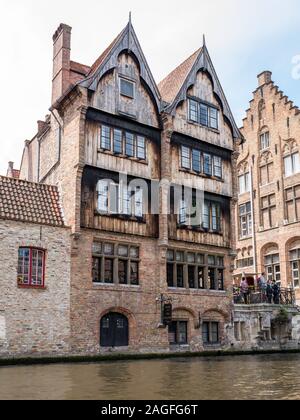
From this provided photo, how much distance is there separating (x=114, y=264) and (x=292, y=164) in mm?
19685

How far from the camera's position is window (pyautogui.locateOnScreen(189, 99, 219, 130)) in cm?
2803

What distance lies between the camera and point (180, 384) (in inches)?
466

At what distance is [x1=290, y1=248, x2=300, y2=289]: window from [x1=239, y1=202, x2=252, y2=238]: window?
493 centimetres

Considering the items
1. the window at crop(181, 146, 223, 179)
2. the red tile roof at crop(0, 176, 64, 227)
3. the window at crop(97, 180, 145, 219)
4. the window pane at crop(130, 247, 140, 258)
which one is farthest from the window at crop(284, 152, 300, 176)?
the red tile roof at crop(0, 176, 64, 227)

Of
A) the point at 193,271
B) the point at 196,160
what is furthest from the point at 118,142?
the point at 193,271

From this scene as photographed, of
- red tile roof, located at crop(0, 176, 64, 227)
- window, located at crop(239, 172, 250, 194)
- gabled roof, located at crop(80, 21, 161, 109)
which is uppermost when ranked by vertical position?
gabled roof, located at crop(80, 21, 161, 109)

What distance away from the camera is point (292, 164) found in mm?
38000

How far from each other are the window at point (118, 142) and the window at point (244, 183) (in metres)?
19.5

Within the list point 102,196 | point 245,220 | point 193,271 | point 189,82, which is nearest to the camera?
point 102,196

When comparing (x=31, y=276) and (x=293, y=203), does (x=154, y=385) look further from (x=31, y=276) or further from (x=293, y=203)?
(x=293, y=203)

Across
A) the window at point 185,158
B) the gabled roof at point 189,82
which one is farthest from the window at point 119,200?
the gabled roof at point 189,82

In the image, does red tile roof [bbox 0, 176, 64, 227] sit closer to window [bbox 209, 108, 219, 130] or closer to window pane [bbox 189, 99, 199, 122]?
window pane [bbox 189, 99, 199, 122]
